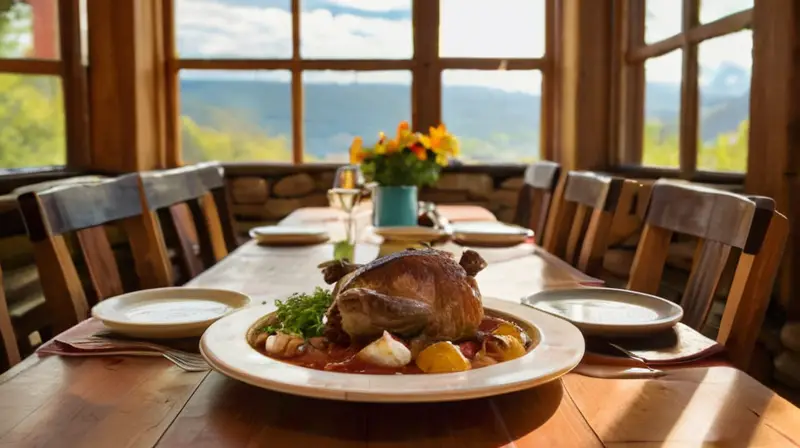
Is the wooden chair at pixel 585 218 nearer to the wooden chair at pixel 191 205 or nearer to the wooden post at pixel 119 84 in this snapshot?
the wooden chair at pixel 191 205

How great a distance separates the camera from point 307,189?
11.6ft

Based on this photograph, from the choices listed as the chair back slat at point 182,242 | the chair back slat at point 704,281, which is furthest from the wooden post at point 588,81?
the chair back slat at point 704,281

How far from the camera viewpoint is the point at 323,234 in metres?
2.06

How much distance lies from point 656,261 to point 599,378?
77 cm

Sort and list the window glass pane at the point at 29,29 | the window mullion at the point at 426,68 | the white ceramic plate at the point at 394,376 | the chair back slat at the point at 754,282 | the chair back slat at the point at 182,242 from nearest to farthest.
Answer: the white ceramic plate at the point at 394,376
the chair back slat at the point at 754,282
the chair back slat at the point at 182,242
the window glass pane at the point at 29,29
the window mullion at the point at 426,68

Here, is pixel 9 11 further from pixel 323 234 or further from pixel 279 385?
pixel 279 385

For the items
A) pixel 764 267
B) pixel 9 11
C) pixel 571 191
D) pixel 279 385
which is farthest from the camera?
pixel 9 11

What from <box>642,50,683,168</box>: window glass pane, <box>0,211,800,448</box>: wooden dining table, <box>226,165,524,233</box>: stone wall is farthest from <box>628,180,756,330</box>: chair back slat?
<box>226,165,524,233</box>: stone wall

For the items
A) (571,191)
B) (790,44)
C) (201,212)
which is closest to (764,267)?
(790,44)

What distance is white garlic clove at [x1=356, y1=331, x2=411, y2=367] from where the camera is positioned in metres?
0.74

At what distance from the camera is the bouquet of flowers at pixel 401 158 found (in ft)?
7.41

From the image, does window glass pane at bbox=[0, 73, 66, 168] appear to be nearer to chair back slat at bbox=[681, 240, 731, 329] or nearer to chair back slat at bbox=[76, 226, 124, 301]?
chair back slat at bbox=[76, 226, 124, 301]

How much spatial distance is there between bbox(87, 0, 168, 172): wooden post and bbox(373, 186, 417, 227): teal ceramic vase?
145cm

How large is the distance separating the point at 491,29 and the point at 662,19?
94 centimetres
